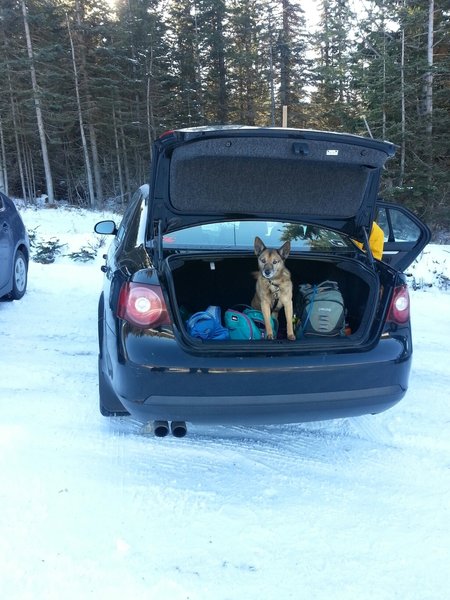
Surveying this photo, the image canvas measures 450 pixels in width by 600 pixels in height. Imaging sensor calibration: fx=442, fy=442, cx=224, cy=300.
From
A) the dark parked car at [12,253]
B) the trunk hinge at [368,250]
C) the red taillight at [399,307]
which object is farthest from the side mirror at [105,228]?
the red taillight at [399,307]

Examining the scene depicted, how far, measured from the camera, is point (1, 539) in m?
2.09

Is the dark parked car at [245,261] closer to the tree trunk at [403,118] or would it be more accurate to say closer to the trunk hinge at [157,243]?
the trunk hinge at [157,243]

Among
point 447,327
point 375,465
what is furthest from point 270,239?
point 447,327

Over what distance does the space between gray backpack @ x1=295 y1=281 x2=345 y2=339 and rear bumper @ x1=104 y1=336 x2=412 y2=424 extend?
1.67 ft

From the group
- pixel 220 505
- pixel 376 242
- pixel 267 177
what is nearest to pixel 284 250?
pixel 267 177

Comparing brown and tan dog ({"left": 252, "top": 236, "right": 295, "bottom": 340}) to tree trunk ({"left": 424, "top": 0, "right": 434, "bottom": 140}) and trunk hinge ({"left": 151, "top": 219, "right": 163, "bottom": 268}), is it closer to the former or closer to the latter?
trunk hinge ({"left": 151, "top": 219, "right": 163, "bottom": 268})

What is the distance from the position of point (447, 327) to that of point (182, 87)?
95.8ft

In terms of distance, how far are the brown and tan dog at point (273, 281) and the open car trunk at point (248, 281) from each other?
8.1 inches

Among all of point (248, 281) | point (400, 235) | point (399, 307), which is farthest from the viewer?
point (400, 235)

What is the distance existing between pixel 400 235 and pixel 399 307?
8.75 ft

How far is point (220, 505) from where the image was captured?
2.39 metres

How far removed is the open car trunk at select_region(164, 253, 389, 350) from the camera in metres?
2.87

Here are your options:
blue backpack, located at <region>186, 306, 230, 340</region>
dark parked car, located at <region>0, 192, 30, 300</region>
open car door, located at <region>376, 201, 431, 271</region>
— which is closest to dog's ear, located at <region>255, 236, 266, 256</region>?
blue backpack, located at <region>186, 306, 230, 340</region>

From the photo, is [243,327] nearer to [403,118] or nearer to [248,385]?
[248,385]
